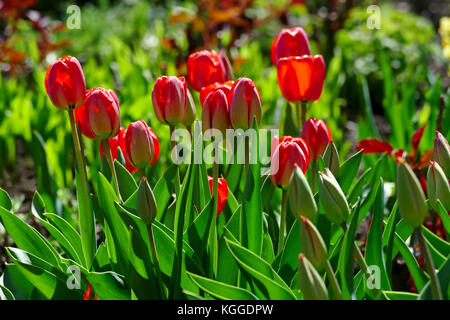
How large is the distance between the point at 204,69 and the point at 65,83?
462mm

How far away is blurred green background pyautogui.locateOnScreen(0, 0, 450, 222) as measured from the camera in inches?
100

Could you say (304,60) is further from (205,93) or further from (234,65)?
(234,65)

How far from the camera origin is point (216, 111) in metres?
1.35

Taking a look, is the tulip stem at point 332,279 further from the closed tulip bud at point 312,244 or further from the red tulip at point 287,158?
the red tulip at point 287,158

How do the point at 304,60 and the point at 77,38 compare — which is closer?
the point at 304,60

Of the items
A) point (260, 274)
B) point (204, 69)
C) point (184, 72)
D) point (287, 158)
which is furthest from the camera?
point (184, 72)

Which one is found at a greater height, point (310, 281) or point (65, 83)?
point (65, 83)

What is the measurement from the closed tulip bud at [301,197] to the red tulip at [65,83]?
0.56m

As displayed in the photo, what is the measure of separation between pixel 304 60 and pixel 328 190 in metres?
0.61

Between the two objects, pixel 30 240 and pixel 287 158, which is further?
pixel 30 240

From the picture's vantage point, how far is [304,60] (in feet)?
5.16

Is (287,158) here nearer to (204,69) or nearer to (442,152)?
(442,152)

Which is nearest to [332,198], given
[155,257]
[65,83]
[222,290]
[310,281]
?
[310,281]
